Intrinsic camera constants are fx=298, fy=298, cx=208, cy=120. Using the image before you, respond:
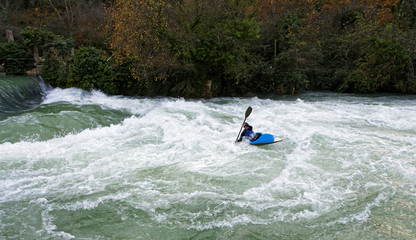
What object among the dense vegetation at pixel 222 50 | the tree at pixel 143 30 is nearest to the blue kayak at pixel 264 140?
the dense vegetation at pixel 222 50

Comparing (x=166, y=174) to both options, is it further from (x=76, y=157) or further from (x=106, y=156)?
(x=76, y=157)

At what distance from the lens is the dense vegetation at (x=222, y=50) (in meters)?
13.1

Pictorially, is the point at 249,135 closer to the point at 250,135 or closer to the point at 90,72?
the point at 250,135

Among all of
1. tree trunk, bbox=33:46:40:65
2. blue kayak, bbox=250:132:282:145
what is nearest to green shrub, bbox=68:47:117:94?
tree trunk, bbox=33:46:40:65

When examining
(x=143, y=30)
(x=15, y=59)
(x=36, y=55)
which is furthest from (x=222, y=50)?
(x=15, y=59)

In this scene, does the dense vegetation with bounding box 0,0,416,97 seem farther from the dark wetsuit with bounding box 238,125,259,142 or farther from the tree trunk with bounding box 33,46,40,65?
the dark wetsuit with bounding box 238,125,259,142

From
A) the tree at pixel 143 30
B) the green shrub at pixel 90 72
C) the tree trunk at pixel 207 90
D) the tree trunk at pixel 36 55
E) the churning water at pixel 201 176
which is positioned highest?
the tree at pixel 143 30

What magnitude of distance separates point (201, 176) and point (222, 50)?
27.1 feet

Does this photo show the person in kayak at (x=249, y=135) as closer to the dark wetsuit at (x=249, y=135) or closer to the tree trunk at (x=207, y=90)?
the dark wetsuit at (x=249, y=135)

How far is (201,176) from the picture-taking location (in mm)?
6238

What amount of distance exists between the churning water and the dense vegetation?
3.75m

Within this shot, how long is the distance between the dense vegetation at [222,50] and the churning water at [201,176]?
3.75 metres

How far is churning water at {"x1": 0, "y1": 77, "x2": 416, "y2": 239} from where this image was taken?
461 centimetres

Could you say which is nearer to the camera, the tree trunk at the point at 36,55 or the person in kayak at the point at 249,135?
the person in kayak at the point at 249,135
